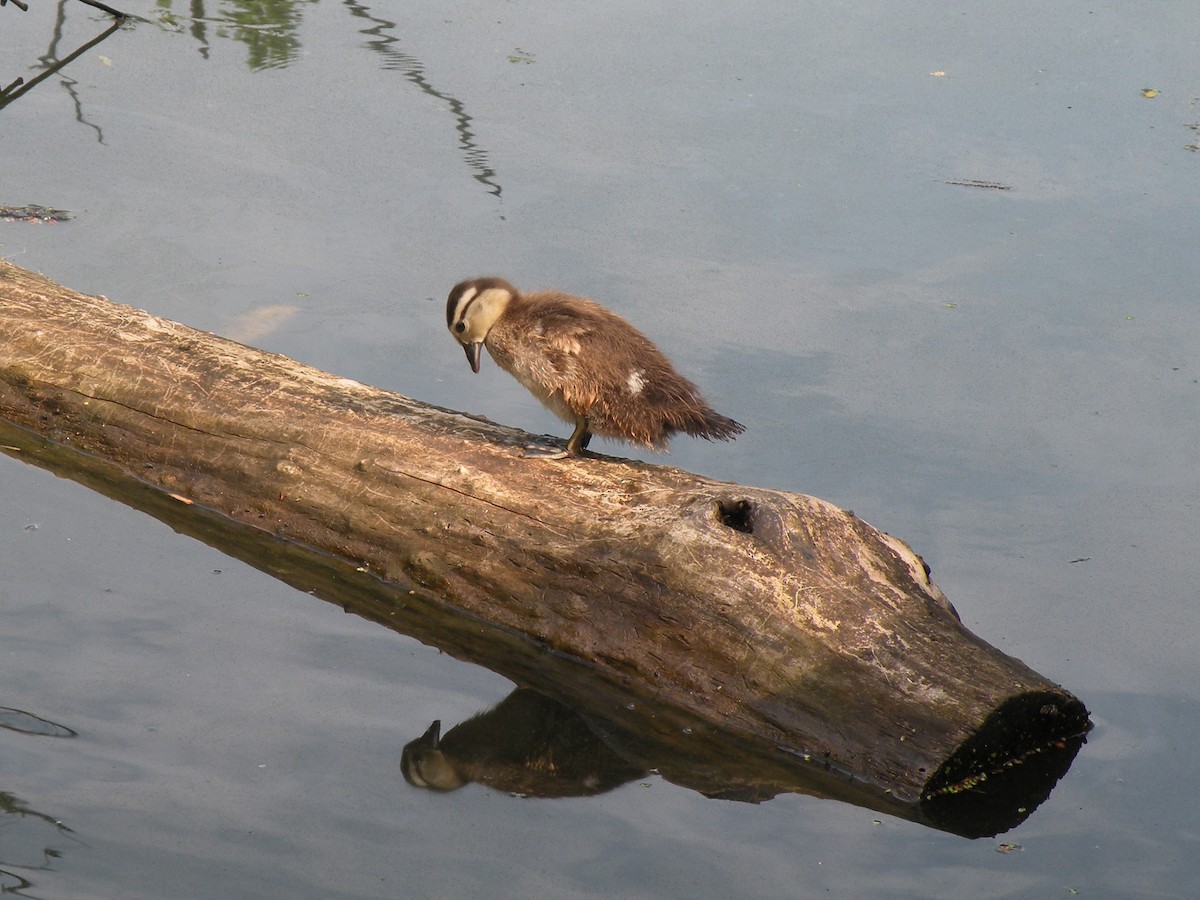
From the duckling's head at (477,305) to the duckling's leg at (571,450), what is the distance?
48 centimetres

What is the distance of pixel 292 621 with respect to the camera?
15.0 ft

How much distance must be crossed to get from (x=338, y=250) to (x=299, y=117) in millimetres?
1970

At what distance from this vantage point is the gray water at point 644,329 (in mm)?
3668

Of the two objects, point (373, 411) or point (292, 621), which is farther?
point (373, 411)

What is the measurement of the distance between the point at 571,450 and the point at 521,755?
107cm

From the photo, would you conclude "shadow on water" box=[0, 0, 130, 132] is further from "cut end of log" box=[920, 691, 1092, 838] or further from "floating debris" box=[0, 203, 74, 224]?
"cut end of log" box=[920, 691, 1092, 838]

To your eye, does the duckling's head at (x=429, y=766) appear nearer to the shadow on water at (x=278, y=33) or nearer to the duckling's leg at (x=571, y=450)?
the duckling's leg at (x=571, y=450)

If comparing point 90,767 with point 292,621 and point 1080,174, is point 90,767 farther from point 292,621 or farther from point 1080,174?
point 1080,174

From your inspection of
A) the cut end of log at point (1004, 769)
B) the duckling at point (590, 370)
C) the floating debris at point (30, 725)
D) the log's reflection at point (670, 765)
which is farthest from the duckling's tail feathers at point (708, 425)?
the floating debris at point (30, 725)

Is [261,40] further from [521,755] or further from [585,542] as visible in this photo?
[521,755]

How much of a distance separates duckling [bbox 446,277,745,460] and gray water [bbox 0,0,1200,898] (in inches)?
36.5

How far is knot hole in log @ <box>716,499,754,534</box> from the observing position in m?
4.10

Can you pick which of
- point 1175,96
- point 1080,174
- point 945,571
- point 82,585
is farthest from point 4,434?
point 1175,96

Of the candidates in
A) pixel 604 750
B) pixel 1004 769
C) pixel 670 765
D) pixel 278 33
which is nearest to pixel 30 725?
pixel 604 750
